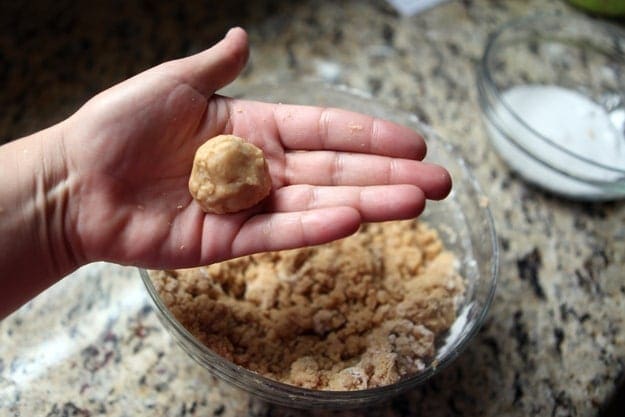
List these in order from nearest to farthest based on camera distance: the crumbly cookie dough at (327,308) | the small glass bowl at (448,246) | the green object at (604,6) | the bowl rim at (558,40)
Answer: the small glass bowl at (448,246), the crumbly cookie dough at (327,308), the bowl rim at (558,40), the green object at (604,6)

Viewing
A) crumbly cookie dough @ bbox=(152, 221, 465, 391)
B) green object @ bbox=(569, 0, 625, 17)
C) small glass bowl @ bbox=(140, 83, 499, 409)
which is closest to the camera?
small glass bowl @ bbox=(140, 83, 499, 409)

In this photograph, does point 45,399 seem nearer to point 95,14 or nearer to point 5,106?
point 5,106

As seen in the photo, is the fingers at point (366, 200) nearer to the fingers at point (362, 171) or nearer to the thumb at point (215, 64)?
the fingers at point (362, 171)

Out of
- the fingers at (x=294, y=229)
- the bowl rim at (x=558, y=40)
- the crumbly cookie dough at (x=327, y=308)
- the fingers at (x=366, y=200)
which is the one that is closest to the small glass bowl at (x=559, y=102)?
the bowl rim at (x=558, y=40)

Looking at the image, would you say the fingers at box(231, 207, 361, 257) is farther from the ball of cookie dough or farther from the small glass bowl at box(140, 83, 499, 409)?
the small glass bowl at box(140, 83, 499, 409)

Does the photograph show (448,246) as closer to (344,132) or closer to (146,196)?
(344,132)

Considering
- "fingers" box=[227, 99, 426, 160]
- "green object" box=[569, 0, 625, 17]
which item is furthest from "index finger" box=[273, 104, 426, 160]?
"green object" box=[569, 0, 625, 17]

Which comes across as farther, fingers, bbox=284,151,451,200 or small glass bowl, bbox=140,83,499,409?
fingers, bbox=284,151,451,200
